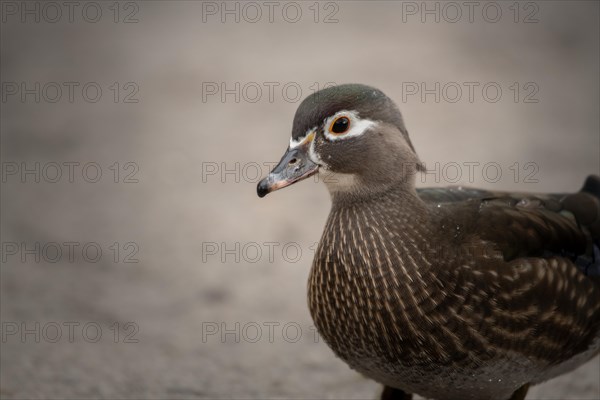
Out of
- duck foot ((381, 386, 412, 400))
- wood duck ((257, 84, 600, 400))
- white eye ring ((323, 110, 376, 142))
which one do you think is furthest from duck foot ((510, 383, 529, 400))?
white eye ring ((323, 110, 376, 142))

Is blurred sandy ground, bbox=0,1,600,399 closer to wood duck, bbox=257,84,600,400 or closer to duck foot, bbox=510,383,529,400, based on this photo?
duck foot, bbox=510,383,529,400

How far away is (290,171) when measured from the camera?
2686 mm

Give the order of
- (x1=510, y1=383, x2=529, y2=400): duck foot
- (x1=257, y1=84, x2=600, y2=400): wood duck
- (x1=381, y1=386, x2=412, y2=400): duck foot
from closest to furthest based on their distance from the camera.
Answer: (x1=257, y1=84, x2=600, y2=400): wood duck, (x1=510, y1=383, x2=529, y2=400): duck foot, (x1=381, y1=386, x2=412, y2=400): duck foot

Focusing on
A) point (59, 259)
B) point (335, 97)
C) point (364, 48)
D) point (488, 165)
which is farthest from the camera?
point (364, 48)

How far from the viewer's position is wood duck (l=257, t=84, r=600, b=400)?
2652mm

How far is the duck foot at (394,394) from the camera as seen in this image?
328 cm

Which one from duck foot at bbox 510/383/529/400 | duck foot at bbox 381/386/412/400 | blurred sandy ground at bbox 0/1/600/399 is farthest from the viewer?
blurred sandy ground at bbox 0/1/600/399

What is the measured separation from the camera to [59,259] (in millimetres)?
4316

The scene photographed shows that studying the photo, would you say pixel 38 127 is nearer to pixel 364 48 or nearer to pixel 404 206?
pixel 364 48

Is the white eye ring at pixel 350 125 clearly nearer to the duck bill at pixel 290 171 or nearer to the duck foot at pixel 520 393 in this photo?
the duck bill at pixel 290 171

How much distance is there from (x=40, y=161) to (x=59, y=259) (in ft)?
3.01

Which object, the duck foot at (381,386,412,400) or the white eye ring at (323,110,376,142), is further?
the duck foot at (381,386,412,400)

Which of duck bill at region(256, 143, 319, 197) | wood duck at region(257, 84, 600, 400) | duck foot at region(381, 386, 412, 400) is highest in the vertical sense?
duck bill at region(256, 143, 319, 197)

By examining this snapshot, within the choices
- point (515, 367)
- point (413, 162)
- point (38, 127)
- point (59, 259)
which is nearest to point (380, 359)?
point (515, 367)
